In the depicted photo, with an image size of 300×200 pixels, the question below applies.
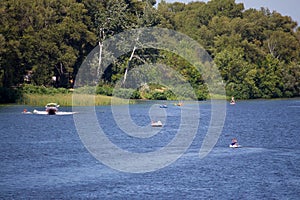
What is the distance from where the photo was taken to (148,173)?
111 ft

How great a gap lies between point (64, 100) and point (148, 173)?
4337 centimetres

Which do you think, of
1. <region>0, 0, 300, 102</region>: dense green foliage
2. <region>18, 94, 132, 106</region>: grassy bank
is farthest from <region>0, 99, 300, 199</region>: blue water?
<region>0, 0, 300, 102</region>: dense green foliage

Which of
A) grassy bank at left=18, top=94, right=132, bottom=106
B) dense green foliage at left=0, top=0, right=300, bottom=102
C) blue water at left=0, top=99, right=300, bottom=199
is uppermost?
dense green foliage at left=0, top=0, right=300, bottom=102

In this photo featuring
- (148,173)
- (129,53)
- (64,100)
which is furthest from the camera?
(129,53)

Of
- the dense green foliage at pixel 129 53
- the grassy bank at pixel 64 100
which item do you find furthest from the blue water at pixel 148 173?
the dense green foliage at pixel 129 53

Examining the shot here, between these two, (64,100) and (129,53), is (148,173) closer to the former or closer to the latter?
(64,100)

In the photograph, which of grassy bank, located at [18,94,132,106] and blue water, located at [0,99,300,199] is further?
grassy bank, located at [18,94,132,106]

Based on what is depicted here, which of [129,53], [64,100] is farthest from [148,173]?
[129,53]

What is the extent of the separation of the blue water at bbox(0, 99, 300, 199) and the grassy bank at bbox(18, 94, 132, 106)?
17.7 meters

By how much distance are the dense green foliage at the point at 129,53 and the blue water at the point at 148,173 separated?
28227 millimetres

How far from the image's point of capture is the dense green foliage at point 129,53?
3290 inches

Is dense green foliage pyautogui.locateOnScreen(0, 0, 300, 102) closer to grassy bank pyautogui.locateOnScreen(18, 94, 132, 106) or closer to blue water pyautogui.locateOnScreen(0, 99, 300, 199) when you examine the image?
grassy bank pyautogui.locateOnScreen(18, 94, 132, 106)

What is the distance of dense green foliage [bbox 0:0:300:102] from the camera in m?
83.6

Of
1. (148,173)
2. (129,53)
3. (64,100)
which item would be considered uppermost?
(129,53)
